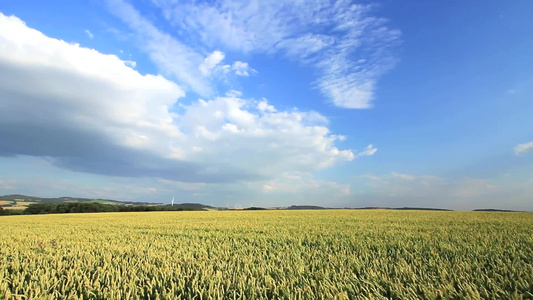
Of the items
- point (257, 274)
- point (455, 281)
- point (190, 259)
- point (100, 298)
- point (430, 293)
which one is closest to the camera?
point (430, 293)

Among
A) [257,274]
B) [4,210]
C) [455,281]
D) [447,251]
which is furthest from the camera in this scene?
[4,210]

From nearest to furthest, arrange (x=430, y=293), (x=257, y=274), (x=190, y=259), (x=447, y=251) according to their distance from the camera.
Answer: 1. (x=430, y=293)
2. (x=257, y=274)
3. (x=190, y=259)
4. (x=447, y=251)

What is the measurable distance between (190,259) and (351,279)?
3156mm

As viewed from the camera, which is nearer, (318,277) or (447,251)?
(318,277)

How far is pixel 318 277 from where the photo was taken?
3934mm

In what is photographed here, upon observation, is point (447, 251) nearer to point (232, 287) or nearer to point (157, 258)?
point (232, 287)

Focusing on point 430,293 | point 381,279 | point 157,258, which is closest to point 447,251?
point 381,279

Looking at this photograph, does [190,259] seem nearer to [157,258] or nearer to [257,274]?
[157,258]

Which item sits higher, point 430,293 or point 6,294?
point 430,293

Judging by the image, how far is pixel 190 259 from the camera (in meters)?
5.42

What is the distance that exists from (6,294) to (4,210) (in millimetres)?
86500

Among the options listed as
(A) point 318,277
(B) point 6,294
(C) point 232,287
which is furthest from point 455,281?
(B) point 6,294

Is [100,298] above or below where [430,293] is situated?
below

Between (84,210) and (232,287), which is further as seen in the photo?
(84,210)
